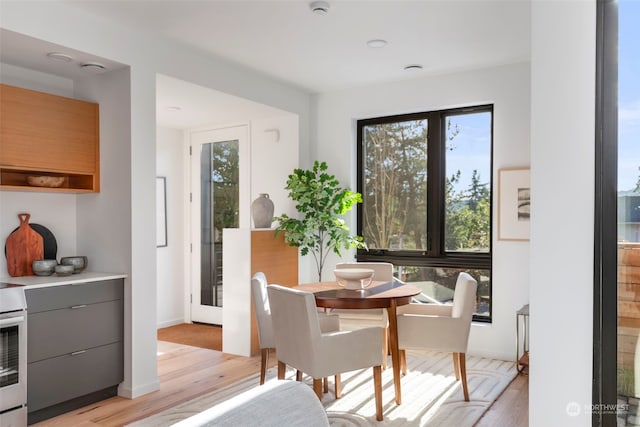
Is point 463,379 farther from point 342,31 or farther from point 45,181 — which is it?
point 45,181

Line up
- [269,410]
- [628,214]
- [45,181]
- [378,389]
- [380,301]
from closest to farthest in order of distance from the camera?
[269,410]
[628,214]
[378,389]
[380,301]
[45,181]

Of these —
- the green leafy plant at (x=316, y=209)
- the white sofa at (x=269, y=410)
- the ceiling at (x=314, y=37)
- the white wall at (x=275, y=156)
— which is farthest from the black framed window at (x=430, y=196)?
the white sofa at (x=269, y=410)

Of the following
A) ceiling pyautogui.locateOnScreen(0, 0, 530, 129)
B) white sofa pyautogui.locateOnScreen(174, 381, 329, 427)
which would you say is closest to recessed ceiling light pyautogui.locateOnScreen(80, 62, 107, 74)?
ceiling pyautogui.locateOnScreen(0, 0, 530, 129)

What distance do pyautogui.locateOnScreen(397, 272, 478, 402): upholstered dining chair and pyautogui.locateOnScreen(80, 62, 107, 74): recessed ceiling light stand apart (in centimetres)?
278

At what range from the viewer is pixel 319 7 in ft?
10.5

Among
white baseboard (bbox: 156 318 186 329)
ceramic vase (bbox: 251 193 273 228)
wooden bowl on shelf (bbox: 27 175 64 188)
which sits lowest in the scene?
white baseboard (bbox: 156 318 186 329)

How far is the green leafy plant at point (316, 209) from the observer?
4.88 metres

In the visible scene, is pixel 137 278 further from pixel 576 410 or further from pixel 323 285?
pixel 576 410

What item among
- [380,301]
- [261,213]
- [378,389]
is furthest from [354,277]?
[261,213]

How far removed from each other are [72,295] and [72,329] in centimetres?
22

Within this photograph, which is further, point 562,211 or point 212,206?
point 212,206

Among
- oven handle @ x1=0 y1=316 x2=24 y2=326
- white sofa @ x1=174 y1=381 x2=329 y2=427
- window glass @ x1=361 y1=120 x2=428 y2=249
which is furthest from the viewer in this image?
window glass @ x1=361 y1=120 x2=428 y2=249

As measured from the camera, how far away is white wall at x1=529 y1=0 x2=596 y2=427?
6.17ft

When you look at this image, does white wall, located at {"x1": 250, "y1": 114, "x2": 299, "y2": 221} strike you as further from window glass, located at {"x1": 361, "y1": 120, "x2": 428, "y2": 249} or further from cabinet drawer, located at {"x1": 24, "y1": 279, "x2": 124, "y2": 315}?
cabinet drawer, located at {"x1": 24, "y1": 279, "x2": 124, "y2": 315}
